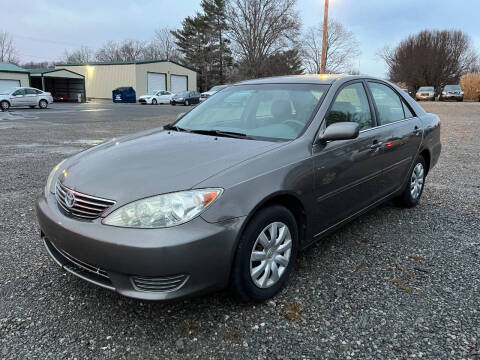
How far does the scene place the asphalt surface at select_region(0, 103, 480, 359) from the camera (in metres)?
2.18

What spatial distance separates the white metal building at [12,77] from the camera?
110 feet

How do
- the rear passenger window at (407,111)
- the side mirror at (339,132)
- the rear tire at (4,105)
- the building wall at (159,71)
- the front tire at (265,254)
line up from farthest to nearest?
1. the building wall at (159,71)
2. the rear tire at (4,105)
3. the rear passenger window at (407,111)
4. the side mirror at (339,132)
5. the front tire at (265,254)

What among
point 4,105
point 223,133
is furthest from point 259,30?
point 223,133

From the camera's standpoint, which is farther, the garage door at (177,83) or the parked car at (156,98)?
the garage door at (177,83)

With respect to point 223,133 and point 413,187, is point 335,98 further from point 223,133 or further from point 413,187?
point 413,187

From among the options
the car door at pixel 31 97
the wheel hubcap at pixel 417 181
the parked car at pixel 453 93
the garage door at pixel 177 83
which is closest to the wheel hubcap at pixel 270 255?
the wheel hubcap at pixel 417 181

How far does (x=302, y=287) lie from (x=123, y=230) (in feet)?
4.64

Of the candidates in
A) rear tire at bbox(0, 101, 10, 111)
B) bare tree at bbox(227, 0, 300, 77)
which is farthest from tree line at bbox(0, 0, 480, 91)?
rear tire at bbox(0, 101, 10, 111)

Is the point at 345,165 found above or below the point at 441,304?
above

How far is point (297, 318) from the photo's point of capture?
96.7 inches

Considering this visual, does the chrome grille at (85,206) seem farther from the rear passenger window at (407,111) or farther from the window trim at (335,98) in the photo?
the rear passenger window at (407,111)

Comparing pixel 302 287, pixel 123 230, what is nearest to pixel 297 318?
pixel 302 287

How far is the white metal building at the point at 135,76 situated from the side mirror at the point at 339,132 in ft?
139

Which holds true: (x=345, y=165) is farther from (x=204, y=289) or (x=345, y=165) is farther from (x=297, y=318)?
(x=204, y=289)
